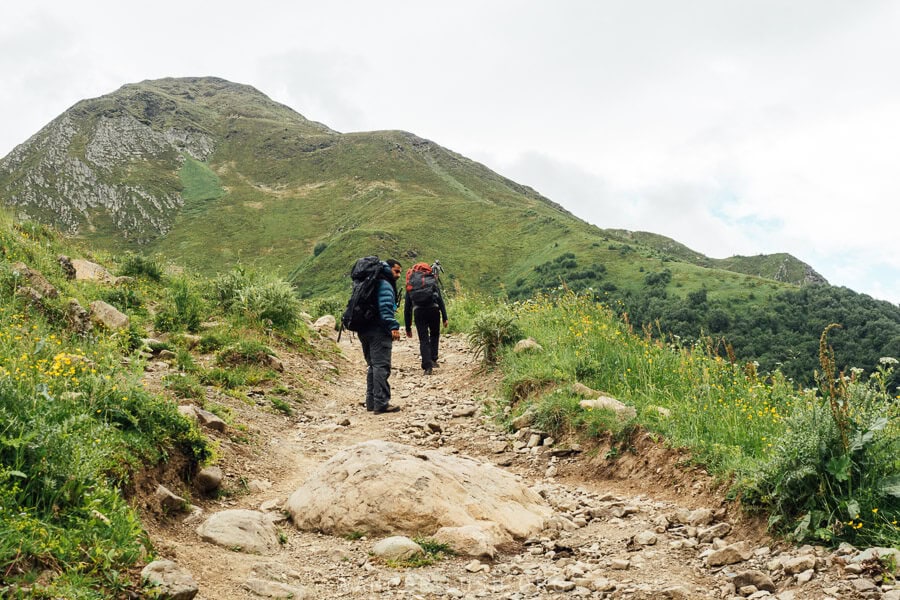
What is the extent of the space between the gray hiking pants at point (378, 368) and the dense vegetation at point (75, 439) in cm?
148

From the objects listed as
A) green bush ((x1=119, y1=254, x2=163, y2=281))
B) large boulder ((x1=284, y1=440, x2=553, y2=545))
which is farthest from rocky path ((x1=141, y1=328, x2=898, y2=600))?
green bush ((x1=119, y1=254, x2=163, y2=281))

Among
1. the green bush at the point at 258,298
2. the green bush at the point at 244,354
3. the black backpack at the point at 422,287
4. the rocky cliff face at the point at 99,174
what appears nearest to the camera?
the green bush at the point at 244,354

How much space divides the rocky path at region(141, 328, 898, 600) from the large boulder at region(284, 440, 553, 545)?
0.17 meters

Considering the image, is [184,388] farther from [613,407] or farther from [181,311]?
[613,407]

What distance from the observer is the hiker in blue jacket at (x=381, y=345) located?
1005 cm

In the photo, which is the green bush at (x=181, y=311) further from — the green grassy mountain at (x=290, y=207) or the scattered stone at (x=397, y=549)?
the green grassy mountain at (x=290, y=207)

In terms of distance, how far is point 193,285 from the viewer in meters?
14.1

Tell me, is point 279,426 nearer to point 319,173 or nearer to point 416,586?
point 416,586

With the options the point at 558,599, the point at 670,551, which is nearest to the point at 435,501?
the point at 558,599

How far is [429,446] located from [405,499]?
3.21 m

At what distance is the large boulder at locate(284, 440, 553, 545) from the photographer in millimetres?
4977

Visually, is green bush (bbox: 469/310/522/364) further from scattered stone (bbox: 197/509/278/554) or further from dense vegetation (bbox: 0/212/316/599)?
scattered stone (bbox: 197/509/278/554)

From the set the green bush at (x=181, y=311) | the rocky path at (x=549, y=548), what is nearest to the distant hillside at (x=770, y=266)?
the green bush at (x=181, y=311)

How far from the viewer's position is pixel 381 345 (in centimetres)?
1022
